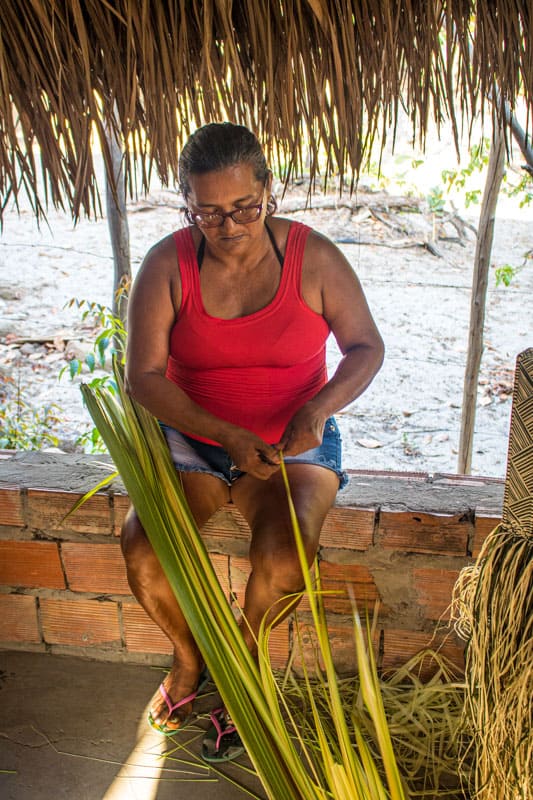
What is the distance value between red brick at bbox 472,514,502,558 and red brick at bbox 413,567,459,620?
0.35ft

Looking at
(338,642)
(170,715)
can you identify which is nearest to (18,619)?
(170,715)

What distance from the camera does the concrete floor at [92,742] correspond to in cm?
173

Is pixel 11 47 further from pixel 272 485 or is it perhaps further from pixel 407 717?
pixel 407 717

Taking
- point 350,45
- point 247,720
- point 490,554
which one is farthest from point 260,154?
point 247,720

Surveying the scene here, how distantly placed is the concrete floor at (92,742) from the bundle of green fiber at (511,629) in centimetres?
66

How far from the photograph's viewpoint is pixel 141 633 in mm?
2164

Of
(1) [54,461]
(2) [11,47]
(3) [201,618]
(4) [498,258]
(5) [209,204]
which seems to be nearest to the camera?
(3) [201,618]

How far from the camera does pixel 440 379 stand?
480 cm

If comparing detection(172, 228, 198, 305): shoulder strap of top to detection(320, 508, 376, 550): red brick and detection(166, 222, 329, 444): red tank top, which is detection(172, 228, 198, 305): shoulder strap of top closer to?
detection(166, 222, 329, 444): red tank top

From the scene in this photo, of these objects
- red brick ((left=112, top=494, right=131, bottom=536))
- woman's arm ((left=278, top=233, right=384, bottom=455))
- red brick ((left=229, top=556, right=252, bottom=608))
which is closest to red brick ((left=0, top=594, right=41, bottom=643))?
red brick ((left=112, top=494, right=131, bottom=536))

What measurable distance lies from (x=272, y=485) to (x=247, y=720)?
628mm

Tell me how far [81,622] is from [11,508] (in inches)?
15.8

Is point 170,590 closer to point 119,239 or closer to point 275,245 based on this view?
point 275,245

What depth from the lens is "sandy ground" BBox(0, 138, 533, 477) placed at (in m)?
4.36
